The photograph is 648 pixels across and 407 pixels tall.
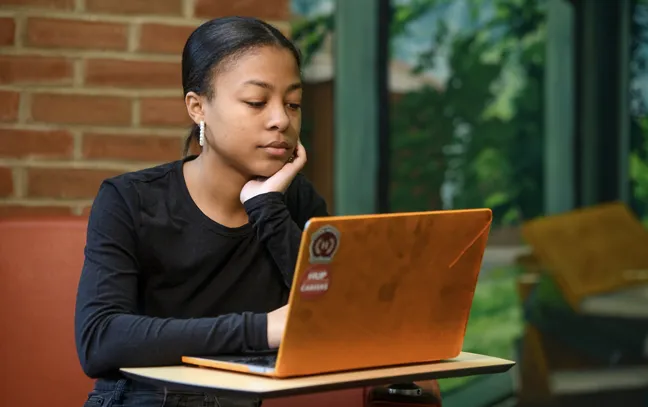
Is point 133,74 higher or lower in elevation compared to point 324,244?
higher

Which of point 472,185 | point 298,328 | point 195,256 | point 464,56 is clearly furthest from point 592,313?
point 298,328

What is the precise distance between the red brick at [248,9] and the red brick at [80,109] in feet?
0.91

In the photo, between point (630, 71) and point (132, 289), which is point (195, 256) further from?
point (630, 71)

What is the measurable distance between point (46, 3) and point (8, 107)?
236 mm

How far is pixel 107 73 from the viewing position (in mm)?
2207

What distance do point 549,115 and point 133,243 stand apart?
9.33 ft

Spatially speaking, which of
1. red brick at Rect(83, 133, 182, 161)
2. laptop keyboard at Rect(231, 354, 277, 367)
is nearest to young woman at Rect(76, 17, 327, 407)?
laptop keyboard at Rect(231, 354, 277, 367)

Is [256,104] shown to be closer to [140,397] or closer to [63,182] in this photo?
[140,397]

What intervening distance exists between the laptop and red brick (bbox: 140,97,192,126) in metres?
1.05

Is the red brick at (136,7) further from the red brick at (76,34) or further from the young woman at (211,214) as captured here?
the young woman at (211,214)

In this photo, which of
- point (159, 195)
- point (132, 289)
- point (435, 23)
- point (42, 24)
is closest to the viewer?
point (132, 289)

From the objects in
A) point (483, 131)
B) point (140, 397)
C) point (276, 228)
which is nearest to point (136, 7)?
point (276, 228)

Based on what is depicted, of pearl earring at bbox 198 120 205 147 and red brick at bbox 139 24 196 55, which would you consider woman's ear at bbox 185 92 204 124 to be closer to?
pearl earring at bbox 198 120 205 147

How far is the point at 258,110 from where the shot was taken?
4.90 ft
